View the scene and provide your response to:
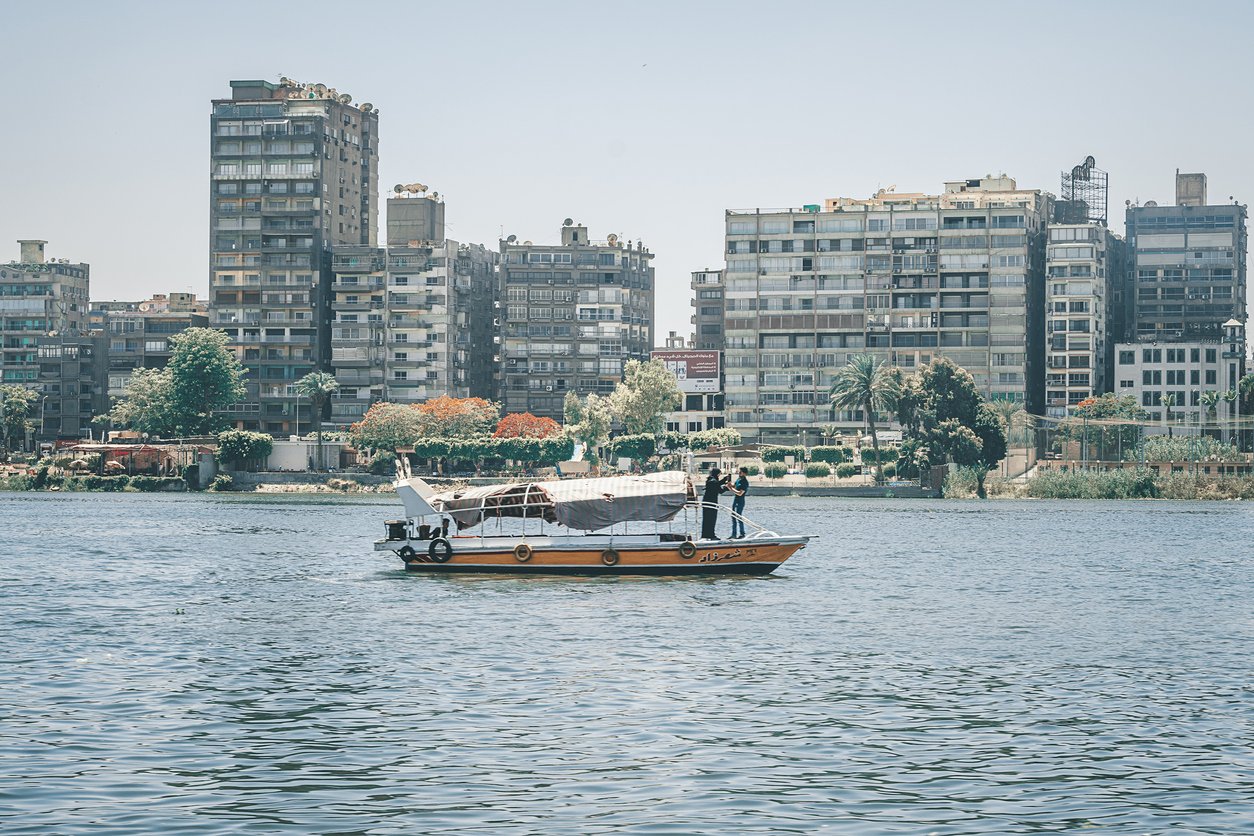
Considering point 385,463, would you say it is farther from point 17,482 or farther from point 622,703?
point 622,703

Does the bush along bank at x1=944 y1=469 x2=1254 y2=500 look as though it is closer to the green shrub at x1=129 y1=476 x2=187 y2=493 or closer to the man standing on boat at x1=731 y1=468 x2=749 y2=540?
the green shrub at x1=129 y1=476 x2=187 y2=493

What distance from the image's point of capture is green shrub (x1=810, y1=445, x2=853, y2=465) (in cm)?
19038

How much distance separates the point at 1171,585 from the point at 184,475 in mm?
142444

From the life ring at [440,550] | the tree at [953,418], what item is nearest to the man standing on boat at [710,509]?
the life ring at [440,550]

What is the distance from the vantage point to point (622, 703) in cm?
3200

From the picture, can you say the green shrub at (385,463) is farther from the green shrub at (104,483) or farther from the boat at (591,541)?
the boat at (591,541)

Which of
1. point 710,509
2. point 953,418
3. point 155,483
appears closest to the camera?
point 710,509

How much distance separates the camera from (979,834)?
72.7 ft

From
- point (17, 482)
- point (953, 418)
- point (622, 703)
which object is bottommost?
point (17, 482)

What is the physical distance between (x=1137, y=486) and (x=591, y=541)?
115 m

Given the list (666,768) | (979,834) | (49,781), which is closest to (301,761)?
(49,781)

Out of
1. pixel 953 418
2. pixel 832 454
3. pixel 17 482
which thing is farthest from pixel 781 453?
pixel 17 482

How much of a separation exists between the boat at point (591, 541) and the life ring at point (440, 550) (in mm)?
37

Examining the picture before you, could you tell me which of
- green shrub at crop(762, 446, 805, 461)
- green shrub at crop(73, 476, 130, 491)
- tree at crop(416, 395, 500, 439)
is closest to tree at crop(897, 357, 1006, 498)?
green shrub at crop(762, 446, 805, 461)
